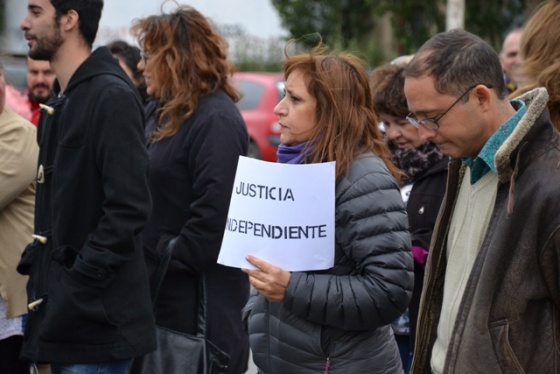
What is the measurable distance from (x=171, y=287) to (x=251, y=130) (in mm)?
10338

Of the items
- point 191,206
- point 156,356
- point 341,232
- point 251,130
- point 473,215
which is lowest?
point 251,130

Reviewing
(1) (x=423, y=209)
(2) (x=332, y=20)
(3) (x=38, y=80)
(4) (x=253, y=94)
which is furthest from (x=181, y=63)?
(2) (x=332, y=20)

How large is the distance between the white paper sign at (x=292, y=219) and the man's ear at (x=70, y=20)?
39.0 inches

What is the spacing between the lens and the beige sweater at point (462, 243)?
8.63ft

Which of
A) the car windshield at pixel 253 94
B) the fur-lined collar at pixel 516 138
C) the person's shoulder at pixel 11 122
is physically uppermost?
the fur-lined collar at pixel 516 138

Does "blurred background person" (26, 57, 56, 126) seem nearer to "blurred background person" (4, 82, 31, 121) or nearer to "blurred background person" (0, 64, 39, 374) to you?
"blurred background person" (4, 82, 31, 121)

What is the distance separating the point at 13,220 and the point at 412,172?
Result: 67.6 inches

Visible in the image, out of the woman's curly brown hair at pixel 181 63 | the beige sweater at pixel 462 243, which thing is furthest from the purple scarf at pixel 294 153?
the woman's curly brown hair at pixel 181 63

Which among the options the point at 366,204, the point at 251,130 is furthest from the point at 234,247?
the point at 251,130

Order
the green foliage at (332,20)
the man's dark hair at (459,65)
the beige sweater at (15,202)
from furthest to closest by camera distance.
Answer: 1. the green foliage at (332,20)
2. the beige sweater at (15,202)
3. the man's dark hair at (459,65)

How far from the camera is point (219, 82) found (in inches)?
172

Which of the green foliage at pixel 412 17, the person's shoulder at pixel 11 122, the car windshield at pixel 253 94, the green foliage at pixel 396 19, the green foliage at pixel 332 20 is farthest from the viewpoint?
the green foliage at pixel 332 20

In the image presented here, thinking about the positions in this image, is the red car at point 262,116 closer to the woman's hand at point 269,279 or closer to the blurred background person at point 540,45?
the blurred background person at point 540,45

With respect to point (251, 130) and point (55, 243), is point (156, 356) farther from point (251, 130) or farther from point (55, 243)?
point (251, 130)
